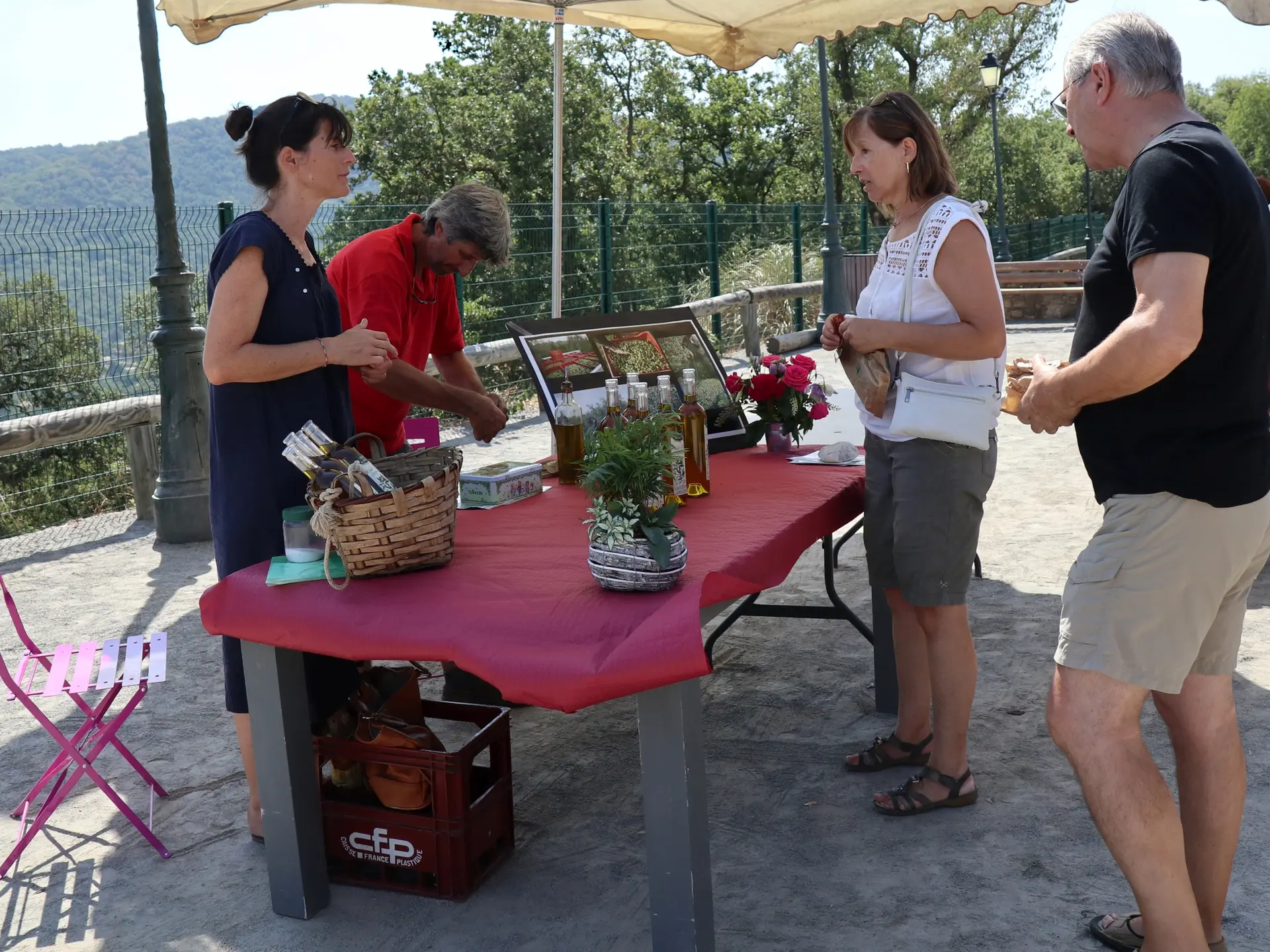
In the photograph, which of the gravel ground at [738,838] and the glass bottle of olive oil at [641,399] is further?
the glass bottle of olive oil at [641,399]

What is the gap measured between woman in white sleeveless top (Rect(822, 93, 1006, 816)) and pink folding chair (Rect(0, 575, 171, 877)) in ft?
6.45

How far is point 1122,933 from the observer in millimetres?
2541

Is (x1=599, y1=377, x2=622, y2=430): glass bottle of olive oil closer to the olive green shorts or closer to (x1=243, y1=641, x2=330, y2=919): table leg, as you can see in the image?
the olive green shorts

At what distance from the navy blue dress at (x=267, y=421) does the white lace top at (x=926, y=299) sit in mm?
1435

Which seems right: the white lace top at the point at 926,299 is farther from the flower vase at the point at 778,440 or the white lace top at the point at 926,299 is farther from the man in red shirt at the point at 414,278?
the man in red shirt at the point at 414,278

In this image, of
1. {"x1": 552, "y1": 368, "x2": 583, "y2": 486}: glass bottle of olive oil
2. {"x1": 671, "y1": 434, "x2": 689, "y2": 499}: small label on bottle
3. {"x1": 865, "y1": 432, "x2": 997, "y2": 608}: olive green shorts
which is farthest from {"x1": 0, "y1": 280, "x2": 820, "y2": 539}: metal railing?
{"x1": 865, "y1": 432, "x2": 997, "y2": 608}: olive green shorts

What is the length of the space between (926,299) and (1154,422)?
0.96 meters

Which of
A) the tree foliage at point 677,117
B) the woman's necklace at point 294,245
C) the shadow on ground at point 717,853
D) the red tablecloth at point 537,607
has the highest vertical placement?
the tree foliage at point 677,117

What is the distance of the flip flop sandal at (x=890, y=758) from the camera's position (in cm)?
348

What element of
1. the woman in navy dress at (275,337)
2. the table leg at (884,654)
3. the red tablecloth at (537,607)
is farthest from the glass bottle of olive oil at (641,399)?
the table leg at (884,654)

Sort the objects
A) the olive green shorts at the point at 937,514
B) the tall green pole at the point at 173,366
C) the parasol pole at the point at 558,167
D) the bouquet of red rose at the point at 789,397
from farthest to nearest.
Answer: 1. the tall green pole at the point at 173,366
2. the parasol pole at the point at 558,167
3. the bouquet of red rose at the point at 789,397
4. the olive green shorts at the point at 937,514

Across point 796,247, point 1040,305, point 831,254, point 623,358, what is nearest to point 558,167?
point 623,358

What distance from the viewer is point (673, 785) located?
2.35m

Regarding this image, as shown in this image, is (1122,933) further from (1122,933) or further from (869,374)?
(869,374)
